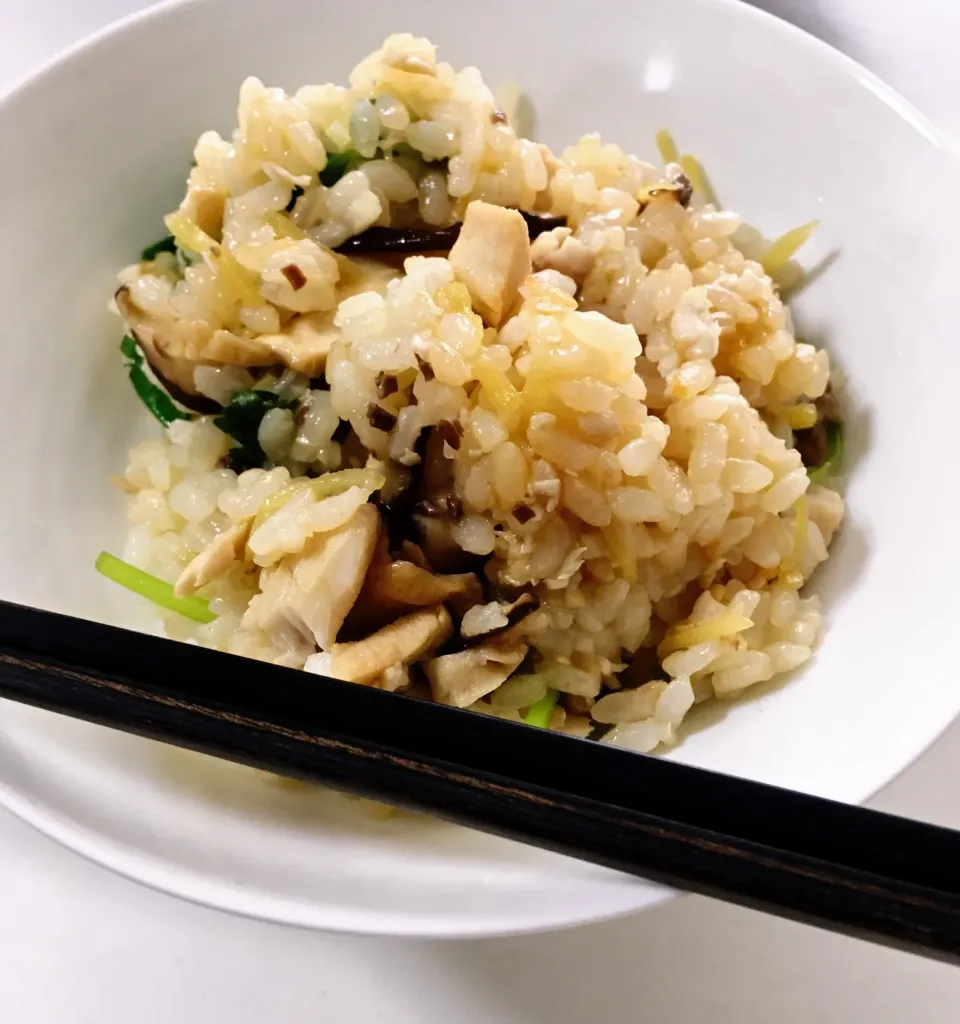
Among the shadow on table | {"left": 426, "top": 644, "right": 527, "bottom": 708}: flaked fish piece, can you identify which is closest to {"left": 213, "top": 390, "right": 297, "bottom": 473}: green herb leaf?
{"left": 426, "top": 644, "right": 527, "bottom": 708}: flaked fish piece

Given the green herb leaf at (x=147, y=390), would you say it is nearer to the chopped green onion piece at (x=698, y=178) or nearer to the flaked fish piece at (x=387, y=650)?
the flaked fish piece at (x=387, y=650)

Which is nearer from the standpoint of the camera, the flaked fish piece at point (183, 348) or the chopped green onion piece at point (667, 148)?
the flaked fish piece at point (183, 348)

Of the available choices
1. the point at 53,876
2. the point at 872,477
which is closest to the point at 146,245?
the point at 53,876

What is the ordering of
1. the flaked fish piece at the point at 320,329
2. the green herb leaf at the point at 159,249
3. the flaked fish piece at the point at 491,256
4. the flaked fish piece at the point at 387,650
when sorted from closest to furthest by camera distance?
the flaked fish piece at the point at 387,650
the flaked fish piece at the point at 491,256
the flaked fish piece at the point at 320,329
the green herb leaf at the point at 159,249

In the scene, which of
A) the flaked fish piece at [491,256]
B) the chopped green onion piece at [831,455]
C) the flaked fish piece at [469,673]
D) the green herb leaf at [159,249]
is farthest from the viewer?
the green herb leaf at [159,249]

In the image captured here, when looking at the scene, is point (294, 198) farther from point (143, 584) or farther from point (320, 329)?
point (143, 584)

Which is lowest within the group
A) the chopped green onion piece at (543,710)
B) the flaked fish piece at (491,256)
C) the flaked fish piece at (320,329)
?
the chopped green onion piece at (543,710)

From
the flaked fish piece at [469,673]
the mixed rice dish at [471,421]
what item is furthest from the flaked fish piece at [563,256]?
the flaked fish piece at [469,673]
